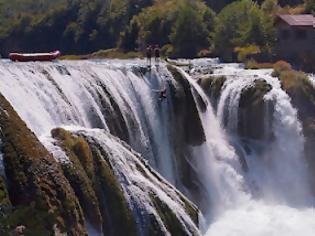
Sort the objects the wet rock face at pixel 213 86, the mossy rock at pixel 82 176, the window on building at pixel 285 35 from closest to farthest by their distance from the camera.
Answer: the mossy rock at pixel 82 176 → the wet rock face at pixel 213 86 → the window on building at pixel 285 35

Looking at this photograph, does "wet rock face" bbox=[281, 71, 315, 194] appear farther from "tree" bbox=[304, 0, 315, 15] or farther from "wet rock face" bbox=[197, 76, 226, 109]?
"tree" bbox=[304, 0, 315, 15]

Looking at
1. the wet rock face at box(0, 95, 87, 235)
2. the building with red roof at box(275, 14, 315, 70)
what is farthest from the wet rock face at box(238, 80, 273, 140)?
the wet rock face at box(0, 95, 87, 235)

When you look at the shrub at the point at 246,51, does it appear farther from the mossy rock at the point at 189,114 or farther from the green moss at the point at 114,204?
the green moss at the point at 114,204

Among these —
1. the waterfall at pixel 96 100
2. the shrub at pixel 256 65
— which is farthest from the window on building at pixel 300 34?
the waterfall at pixel 96 100

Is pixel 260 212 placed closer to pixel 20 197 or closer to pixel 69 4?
pixel 20 197

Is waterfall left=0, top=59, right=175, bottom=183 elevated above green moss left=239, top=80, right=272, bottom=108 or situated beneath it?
elevated above
